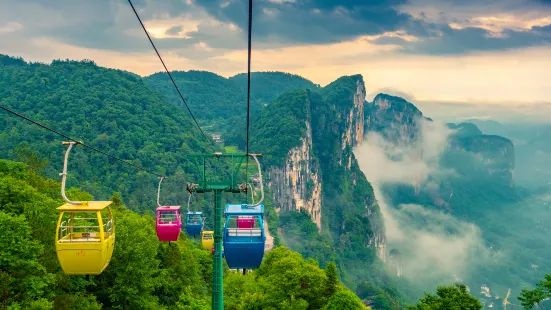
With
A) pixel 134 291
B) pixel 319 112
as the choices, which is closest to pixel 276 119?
pixel 319 112

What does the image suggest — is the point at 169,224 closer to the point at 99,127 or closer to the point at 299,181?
the point at 99,127

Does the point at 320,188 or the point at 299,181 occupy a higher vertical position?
the point at 299,181

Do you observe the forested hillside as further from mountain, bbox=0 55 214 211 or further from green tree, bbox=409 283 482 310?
mountain, bbox=0 55 214 211

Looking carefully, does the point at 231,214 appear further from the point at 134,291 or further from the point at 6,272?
the point at 134,291

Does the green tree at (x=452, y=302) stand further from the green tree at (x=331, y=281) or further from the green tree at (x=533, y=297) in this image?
the green tree at (x=331, y=281)

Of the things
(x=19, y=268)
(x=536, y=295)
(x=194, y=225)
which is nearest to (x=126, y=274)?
(x=194, y=225)

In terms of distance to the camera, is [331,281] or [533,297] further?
[331,281]

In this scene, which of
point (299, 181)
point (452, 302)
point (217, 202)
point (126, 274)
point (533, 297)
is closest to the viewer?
point (217, 202)
